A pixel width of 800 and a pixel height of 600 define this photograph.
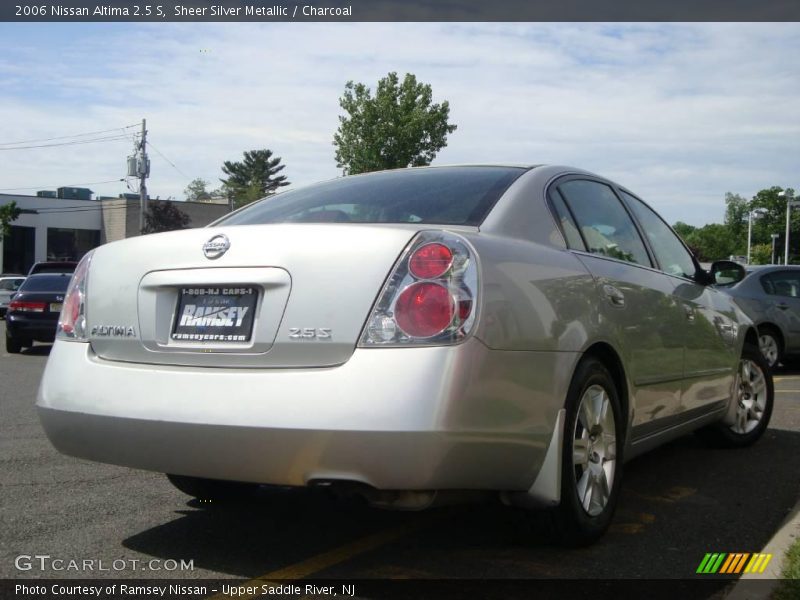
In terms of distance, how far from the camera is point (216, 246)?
135 inches

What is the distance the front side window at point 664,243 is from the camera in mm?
5156

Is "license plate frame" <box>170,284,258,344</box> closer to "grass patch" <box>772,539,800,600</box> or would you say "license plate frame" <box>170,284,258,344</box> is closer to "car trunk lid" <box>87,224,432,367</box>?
"car trunk lid" <box>87,224,432,367</box>

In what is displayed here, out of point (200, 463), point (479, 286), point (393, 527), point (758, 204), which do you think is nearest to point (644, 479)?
point (393, 527)

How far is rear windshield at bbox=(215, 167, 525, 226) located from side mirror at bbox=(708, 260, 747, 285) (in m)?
2.16

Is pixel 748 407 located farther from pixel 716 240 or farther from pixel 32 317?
pixel 716 240

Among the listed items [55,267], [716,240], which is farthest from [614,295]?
[716,240]

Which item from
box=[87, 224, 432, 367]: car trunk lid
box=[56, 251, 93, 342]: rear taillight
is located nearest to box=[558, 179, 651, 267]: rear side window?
box=[87, 224, 432, 367]: car trunk lid

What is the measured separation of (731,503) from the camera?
461cm

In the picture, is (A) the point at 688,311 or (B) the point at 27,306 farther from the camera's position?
(B) the point at 27,306

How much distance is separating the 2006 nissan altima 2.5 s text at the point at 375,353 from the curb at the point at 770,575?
2.08 ft

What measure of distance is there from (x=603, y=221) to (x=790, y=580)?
1.97 metres

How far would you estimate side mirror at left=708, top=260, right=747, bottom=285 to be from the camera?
575 cm

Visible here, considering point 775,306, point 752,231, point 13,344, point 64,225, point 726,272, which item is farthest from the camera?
point 752,231

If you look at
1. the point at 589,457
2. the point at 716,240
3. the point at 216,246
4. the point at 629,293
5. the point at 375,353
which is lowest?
the point at 716,240
